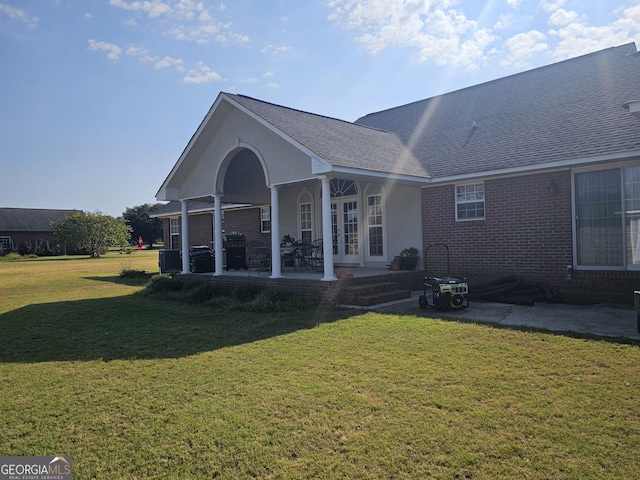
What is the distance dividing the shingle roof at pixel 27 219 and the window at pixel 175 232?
4089 centimetres

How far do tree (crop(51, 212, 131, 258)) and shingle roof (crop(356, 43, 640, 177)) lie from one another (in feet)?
129

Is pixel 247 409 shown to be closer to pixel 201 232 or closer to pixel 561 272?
pixel 561 272

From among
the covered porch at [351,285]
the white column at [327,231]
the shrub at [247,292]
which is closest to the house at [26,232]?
the shrub at [247,292]

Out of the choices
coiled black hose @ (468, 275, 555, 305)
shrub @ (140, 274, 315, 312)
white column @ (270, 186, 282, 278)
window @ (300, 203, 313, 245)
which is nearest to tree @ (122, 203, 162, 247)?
window @ (300, 203, 313, 245)

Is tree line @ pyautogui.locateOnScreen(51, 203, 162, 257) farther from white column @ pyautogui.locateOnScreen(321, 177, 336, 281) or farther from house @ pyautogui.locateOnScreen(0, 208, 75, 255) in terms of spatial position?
white column @ pyautogui.locateOnScreen(321, 177, 336, 281)

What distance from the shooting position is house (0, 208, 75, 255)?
180 feet

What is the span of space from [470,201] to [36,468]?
423 inches

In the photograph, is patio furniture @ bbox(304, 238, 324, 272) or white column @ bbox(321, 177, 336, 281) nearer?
white column @ bbox(321, 177, 336, 281)

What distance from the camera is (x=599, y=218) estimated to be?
9.91 metres

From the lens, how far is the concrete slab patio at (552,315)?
7173 millimetres

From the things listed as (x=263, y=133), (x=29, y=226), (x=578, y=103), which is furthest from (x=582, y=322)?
(x=29, y=226)

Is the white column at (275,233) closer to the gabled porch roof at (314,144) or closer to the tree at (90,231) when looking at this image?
the gabled porch roof at (314,144)

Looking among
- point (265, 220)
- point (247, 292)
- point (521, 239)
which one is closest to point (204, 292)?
point (247, 292)

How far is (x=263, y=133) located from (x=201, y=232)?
1247 cm
